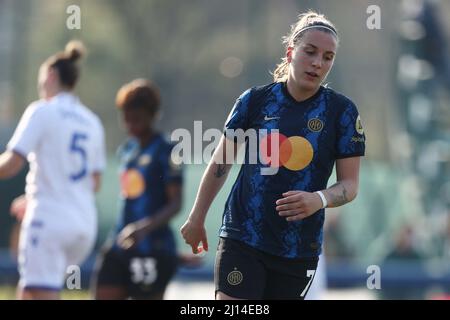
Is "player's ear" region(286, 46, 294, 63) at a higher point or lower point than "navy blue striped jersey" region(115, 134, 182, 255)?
higher

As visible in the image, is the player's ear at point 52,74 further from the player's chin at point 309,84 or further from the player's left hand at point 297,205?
the player's left hand at point 297,205

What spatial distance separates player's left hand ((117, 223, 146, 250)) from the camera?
8.94 meters

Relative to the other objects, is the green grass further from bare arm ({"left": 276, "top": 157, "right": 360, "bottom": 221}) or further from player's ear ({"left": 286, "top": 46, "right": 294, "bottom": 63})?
bare arm ({"left": 276, "top": 157, "right": 360, "bottom": 221})

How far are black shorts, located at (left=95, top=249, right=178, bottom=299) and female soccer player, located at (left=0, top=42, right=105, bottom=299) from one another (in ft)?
0.92

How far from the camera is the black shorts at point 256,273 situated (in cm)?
586

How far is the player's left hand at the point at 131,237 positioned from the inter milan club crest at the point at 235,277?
3.12 meters

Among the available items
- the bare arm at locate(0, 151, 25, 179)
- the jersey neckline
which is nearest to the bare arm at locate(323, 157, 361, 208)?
the jersey neckline

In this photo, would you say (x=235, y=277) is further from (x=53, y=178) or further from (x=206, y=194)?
(x=53, y=178)

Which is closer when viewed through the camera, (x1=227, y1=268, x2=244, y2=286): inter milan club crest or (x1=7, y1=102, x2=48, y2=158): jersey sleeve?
(x1=227, y1=268, x2=244, y2=286): inter milan club crest

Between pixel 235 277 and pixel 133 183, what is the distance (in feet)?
11.2

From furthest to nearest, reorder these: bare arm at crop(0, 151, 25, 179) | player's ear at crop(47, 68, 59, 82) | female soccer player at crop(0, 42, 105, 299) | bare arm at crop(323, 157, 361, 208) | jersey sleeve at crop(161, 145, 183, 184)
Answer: jersey sleeve at crop(161, 145, 183, 184) → player's ear at crop(47, 68, 59, 82) → female soccer player at crop(0, 42, 105, 299) → bare arm at crop(0, 151, 25, 179) → bare arm at crop(323, 157, 361, 208)

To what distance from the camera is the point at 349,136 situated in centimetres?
591

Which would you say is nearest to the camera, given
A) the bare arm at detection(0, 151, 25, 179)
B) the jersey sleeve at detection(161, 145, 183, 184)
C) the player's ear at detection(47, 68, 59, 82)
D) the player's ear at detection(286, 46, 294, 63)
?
the player's ear at detection(286, 46, 294, 63)
